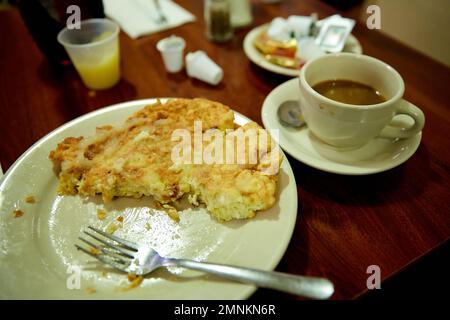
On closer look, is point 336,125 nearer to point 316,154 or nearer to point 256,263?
point 316,154

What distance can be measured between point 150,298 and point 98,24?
135 cm

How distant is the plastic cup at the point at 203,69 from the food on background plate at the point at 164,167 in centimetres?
37

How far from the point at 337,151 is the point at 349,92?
0.23 meters

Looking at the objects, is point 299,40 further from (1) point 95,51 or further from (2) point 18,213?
(2) point 18,213

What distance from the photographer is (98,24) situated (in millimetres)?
1623

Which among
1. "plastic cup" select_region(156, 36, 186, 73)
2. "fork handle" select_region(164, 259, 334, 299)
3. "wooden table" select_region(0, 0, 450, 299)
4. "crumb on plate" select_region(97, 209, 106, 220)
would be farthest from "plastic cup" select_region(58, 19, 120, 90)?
"fork handle" select_region(164, 259, 334, 299)

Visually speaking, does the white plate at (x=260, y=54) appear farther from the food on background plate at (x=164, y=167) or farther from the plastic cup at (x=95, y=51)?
the plastic cup at (x=95, y=51)

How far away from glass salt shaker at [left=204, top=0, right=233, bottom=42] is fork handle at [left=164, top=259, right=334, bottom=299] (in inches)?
58.1

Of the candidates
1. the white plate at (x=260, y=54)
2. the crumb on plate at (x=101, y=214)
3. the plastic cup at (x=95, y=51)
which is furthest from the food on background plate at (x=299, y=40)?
the crumb on plate at (x=101, y=214)

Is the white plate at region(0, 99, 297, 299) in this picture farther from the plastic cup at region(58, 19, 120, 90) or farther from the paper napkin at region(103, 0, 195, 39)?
the paper napkin at region(103, 0, 195, 39)

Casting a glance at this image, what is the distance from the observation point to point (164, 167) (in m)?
1.12

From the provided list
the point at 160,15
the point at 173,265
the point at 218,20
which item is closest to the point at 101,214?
the point at 173,265
